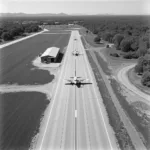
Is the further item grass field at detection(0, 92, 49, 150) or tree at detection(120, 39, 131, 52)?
tree at detection(120, 39, 131, 52)

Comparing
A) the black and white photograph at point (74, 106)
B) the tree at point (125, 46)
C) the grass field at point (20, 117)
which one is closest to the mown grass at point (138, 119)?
the black and white photograph at point (74, 106)

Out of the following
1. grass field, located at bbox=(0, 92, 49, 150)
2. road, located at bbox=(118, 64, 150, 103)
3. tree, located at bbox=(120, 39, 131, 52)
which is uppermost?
tree, located at bbox=(120, 39, 131, 52)

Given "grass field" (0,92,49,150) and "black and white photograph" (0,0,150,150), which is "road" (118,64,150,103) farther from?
"grass field" (0,92,49,150)

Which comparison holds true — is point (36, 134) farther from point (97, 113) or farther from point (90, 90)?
point (90, 90)

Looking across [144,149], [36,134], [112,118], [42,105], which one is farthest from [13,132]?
[144,149]

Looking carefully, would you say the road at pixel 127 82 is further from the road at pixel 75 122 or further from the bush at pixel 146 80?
the road at pixel 75 122

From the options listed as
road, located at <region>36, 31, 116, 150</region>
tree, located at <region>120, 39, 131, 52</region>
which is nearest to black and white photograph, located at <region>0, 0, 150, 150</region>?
road, located at <region>36, 31, 116, 150</region>

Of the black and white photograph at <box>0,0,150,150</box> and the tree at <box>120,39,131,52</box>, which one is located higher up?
the tree at <box>120,39,131,52</box>
